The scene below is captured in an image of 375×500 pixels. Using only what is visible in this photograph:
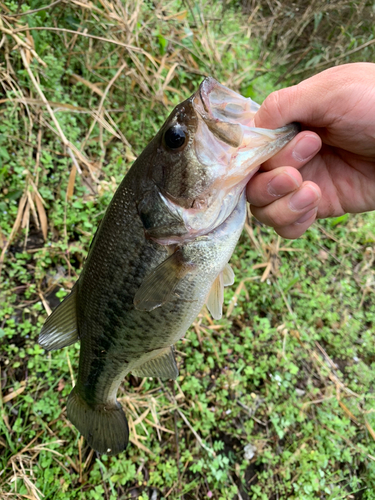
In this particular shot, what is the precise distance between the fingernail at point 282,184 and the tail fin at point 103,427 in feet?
4.50

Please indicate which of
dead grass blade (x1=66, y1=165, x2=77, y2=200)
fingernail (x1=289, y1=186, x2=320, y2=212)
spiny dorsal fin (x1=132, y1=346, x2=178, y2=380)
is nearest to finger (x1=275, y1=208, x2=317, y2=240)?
fingernail (x1=289, y1=186, x2=320, y2=212)

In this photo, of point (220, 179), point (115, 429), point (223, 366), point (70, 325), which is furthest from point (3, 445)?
point (220, 179)

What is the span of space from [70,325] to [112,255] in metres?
0.45

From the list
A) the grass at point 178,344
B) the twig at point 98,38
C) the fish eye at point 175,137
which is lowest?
the grass at point 178,344

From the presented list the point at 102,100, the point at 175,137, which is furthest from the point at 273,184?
the point at 102,100

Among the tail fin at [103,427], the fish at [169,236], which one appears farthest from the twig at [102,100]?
the tail fin at [103,427]

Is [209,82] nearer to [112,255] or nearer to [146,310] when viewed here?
[112,255]

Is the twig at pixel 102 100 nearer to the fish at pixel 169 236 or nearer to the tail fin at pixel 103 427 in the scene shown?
the fish at pixel 169 236

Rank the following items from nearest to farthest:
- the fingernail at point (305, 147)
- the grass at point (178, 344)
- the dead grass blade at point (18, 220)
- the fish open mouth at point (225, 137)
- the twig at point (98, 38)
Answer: the fish open mouth at point (225, 137), the fingernail at point (305, 147), the grass at point (178, 344), the dead grass blade at point (18, 220), the twig at point (98, 38)

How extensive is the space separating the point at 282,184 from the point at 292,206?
0.49 ft

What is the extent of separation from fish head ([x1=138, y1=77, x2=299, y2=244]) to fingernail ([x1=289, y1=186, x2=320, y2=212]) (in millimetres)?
253

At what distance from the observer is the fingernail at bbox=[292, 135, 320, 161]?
139 cm

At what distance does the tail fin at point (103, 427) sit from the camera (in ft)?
5.47

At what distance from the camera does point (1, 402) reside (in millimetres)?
2025
